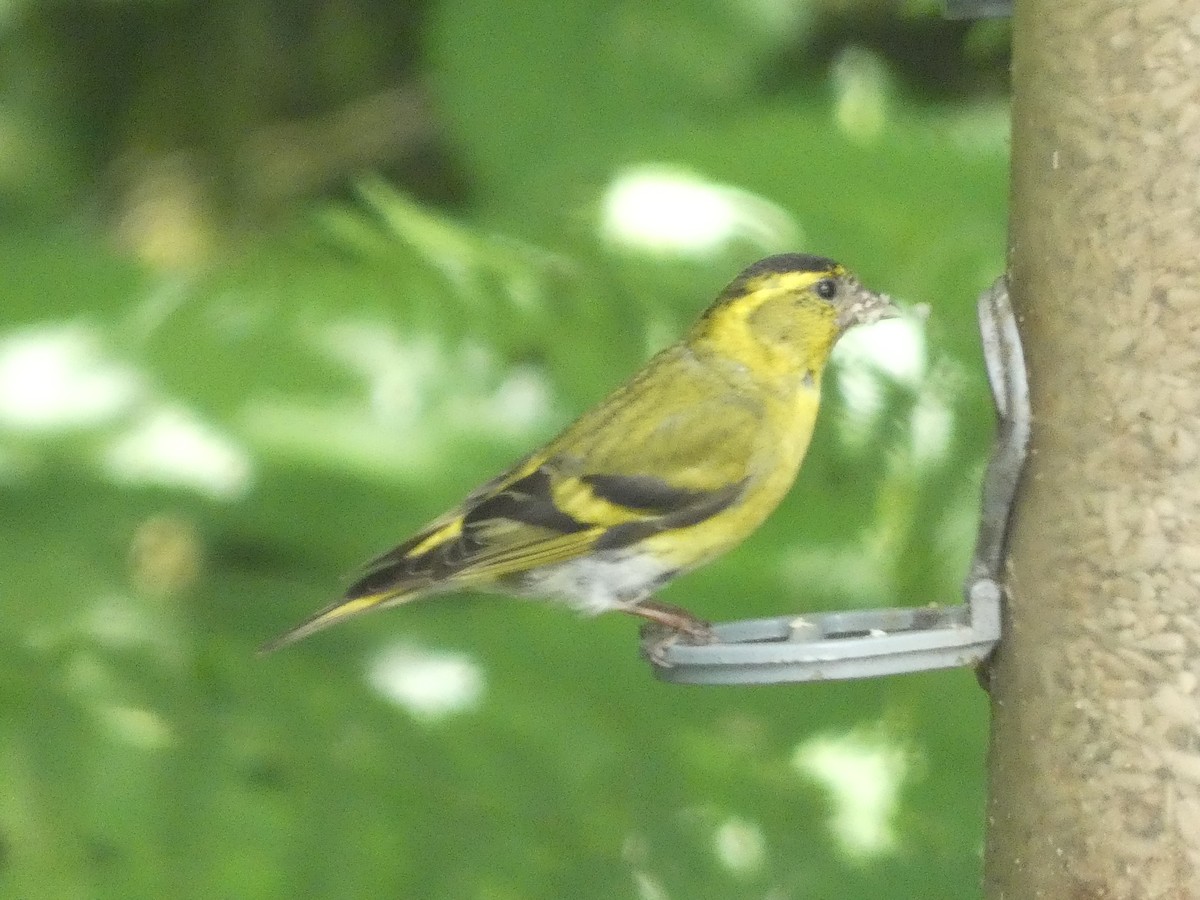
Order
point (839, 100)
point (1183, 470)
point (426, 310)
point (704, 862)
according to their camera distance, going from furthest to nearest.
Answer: point (839, 100) → point (426, 310) → point (704, 862) → point (1183, 470)

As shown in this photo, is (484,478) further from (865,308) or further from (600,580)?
(865,308)

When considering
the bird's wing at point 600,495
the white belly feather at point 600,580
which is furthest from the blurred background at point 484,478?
the bird's wing at point 600,495

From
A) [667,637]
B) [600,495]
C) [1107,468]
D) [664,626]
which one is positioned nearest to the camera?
[1107,468]

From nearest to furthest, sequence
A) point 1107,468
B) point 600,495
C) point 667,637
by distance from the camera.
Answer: point 1107,468
point 667,637
point 600,495

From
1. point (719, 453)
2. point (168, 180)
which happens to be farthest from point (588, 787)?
point (168, 180)

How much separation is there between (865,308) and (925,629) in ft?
2.64

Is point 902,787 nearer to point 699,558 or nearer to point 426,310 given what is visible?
point 699,558

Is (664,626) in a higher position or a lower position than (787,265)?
lower

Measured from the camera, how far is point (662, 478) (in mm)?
3113

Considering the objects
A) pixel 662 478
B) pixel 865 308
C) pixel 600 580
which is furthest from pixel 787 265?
pixel 600 580

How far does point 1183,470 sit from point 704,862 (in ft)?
3.65

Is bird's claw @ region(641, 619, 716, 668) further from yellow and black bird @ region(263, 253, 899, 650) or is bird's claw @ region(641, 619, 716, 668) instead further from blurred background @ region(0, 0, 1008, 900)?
blurred background @ region(0, 0, 1008, 900)

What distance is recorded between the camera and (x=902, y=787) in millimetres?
3078

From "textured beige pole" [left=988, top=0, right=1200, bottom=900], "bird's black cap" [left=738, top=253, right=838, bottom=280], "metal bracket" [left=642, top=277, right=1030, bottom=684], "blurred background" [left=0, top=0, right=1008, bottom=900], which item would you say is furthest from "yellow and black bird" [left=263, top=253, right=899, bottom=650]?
"textured beige pole" [left=988, top=0, right=1200, bottom=900]
